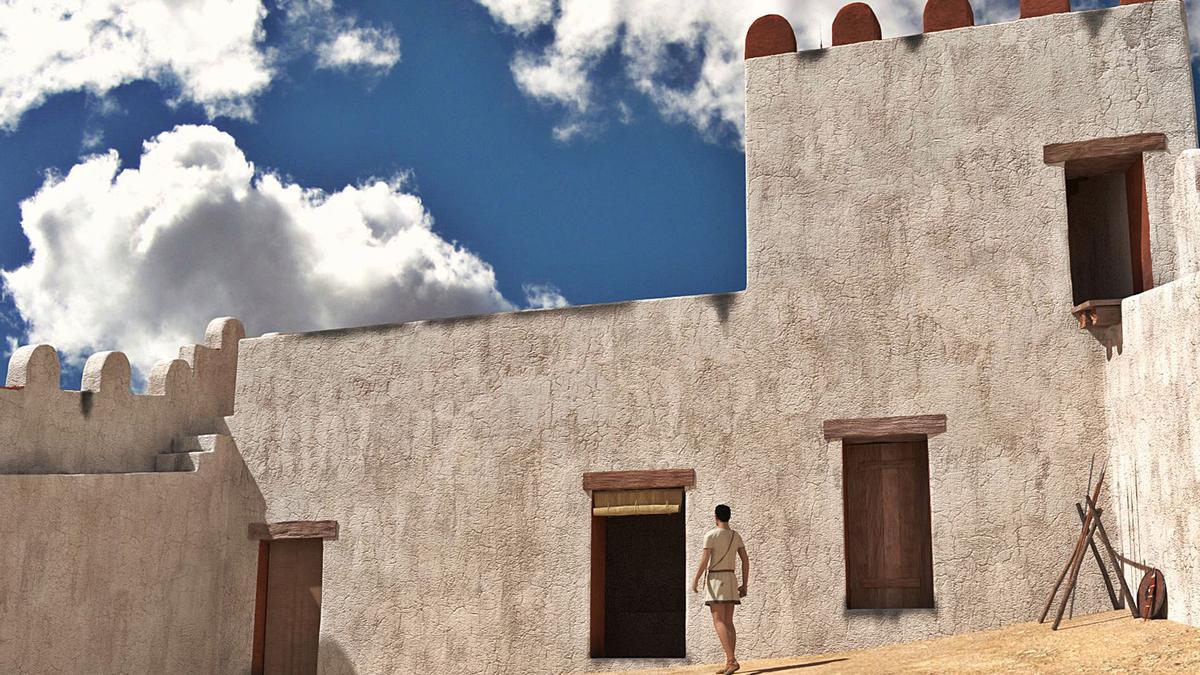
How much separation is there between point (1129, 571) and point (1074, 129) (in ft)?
14.0

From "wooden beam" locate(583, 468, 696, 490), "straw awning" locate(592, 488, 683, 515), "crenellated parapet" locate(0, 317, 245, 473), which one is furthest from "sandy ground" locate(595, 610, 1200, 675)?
"crenellated parapet" locate(0, 317, 245, 473)

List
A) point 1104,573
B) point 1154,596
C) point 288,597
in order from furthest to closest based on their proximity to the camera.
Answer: point 288,597, point 1104,573, point 1154,596

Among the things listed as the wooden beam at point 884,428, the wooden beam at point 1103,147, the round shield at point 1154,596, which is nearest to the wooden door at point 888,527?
the wooden beam at point 884,428

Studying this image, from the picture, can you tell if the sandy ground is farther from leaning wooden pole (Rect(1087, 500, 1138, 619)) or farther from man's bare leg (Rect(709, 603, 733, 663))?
man's bare leg (Rect(709, 603, 733, 663))

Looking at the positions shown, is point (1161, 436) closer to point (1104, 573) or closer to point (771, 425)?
point (1104, 573)

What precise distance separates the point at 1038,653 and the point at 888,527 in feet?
8.89

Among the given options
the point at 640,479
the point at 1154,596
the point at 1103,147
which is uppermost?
the point at 1103,147

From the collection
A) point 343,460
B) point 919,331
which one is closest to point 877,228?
point 919,331

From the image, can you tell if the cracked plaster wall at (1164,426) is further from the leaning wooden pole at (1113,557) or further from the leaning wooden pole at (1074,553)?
the leaning wooden pole at (1074,553)

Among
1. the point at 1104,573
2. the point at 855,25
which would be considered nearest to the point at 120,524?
the point at 855,25

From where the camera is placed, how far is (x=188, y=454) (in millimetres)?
15586

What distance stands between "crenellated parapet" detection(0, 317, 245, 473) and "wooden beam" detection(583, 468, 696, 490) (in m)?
5.10

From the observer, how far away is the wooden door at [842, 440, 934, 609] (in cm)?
1277

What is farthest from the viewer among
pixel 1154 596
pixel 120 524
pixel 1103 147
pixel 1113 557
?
pixel 120 524
